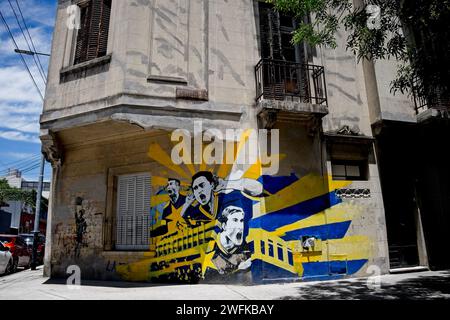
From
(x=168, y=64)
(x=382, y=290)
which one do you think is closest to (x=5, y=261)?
(x=168, y=64)

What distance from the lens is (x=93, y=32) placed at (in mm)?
10031

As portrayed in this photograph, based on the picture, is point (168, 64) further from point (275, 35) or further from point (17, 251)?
point (17, 251)

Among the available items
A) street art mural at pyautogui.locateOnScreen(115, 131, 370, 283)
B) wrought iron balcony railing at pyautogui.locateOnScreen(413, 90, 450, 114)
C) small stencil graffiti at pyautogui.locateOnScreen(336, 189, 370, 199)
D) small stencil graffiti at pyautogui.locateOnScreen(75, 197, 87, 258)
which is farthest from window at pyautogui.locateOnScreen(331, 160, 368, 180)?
small stencil graffiti at pyautogui.locateOnScreen(75, 197, 87, 258)

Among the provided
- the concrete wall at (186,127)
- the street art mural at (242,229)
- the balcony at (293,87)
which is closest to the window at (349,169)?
the concrete wall at (186,127)

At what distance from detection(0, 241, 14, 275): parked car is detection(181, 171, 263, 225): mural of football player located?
771cm

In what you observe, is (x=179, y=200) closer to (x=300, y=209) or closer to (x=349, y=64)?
(x=300, y=209)

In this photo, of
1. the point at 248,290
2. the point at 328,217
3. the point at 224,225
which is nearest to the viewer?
the point at 248,290

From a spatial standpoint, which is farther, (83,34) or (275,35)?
(275,35)

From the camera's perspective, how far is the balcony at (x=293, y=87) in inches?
364

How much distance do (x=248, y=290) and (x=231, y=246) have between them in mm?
1225

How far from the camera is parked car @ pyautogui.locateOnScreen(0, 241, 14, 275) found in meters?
12.2

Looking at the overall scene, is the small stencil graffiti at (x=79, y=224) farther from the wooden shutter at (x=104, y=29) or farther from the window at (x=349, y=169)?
the window at (x=349, y=169)

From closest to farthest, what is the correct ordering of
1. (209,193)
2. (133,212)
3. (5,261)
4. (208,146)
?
(209,193) → (208,146) → (133,212) → (5,261)
